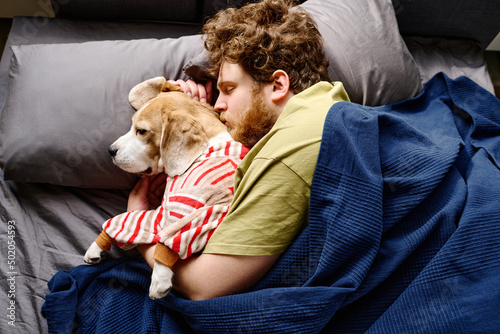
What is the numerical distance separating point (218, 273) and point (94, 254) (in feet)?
1.41

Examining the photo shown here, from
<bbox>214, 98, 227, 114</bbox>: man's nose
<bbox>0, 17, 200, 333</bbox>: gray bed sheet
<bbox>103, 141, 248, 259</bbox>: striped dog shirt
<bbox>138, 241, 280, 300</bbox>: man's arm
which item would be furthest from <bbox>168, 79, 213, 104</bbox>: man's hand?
<bbox>138, 241, 280, 300</bbox>: man's arm

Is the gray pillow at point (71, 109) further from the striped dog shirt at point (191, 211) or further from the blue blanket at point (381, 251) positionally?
the blue blanket at point (381, 251)

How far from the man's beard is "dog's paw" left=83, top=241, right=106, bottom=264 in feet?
1.65

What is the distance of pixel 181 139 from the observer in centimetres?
97

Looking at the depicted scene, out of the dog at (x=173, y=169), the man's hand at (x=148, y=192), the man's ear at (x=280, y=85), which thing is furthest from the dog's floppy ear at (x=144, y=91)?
the man's ear at (x=280, y=85)

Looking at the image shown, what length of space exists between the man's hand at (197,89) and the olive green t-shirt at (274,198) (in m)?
0.40

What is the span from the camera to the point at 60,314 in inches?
38.7

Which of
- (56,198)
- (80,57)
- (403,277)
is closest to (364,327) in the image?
(403,277)

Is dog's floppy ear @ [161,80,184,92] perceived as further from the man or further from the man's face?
the man's face

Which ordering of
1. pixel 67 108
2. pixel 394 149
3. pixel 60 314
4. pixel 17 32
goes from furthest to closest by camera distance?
pixel 17 32
pixel 67 108
pixel 60 314
pixel 394 149

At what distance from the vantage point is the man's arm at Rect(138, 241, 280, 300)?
2.67 feet

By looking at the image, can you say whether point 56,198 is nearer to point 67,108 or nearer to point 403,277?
point 67,108

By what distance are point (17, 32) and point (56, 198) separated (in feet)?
2.33

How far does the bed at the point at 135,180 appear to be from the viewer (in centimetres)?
77
